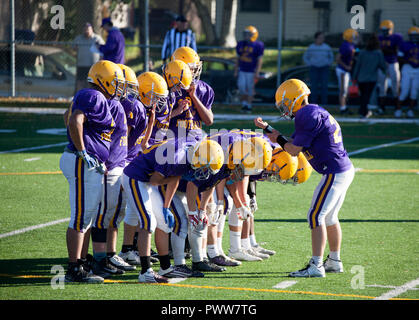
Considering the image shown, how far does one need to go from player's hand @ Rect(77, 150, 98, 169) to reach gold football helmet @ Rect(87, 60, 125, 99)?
2.15ft

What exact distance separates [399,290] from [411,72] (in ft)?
41.2

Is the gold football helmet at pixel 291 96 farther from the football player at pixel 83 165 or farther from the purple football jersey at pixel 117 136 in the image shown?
the football player at pixel 83 165

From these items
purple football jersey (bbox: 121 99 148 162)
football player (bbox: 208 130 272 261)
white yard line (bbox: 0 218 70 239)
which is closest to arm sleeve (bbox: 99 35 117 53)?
white yard line (bbox: 0 218 70 239)

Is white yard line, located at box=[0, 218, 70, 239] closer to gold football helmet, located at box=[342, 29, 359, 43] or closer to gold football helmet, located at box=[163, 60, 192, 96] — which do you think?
gold football helmet, located at box=[163, 60, 192, 96]

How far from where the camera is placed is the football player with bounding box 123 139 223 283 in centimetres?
612

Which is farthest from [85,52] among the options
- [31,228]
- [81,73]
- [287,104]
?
[287,104]

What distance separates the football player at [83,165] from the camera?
607cm

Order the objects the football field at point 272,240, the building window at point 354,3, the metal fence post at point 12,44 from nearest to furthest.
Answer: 1. the football field at point 272,240
2. the metal fence post at point 12,44
3. the building window at point 354,3

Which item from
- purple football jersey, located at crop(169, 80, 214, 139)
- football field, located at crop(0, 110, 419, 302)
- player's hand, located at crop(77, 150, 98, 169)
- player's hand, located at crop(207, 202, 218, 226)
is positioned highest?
purple football jersey, located at crop(169, 80, 214, 139)

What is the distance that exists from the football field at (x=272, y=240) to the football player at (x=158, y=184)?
289 mm

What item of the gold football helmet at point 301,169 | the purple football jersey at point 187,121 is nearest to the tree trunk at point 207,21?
the purple football jersey at point 187,121

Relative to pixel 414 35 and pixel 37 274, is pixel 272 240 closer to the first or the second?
pixel 37 274
